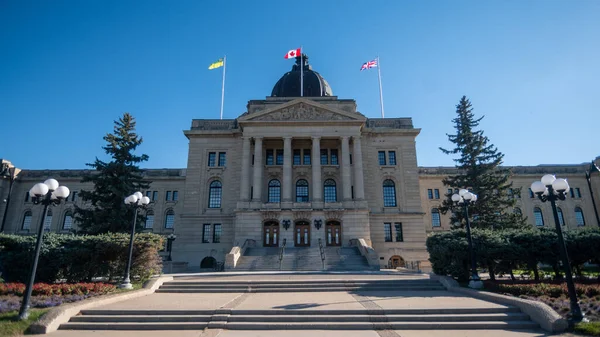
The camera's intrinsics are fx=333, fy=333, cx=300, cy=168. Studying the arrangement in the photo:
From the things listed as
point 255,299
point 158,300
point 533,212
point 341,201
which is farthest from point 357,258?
point 533,212

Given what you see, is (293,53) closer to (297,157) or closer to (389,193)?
(297,157)

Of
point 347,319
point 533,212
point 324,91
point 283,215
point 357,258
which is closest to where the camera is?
point 347,319

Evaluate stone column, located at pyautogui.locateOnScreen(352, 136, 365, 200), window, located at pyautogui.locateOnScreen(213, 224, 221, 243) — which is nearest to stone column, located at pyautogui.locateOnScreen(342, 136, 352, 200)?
stone column, located at pyautogui.locateOnScreen(352, 136, 365, 200)

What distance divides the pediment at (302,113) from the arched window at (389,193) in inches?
347

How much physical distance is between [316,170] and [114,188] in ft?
68.6

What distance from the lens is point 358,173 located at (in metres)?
38.2

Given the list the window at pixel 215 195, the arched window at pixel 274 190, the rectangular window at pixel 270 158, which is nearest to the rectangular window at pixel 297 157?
the rectangular window at pixel 270 158

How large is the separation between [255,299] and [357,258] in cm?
1843

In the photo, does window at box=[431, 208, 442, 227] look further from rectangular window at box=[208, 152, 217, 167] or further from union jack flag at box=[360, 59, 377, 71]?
rectangular window at box=[208, 152, 217, 167]

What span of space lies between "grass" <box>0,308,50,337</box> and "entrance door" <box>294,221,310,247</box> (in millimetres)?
26843

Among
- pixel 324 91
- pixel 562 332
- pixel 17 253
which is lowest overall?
pixel 562 332

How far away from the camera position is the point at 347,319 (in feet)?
33.9

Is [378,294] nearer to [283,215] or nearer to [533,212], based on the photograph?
[283,215]

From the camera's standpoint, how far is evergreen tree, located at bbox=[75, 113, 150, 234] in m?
31.5
